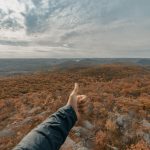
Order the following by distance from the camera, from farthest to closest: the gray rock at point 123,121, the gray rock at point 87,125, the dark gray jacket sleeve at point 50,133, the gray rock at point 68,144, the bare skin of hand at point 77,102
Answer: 1. the gray rock at point 123,121
2. the gray rock at point 87,125
3. the gray rock at point 68,144
4. the bare skin of hand at point 77,102
5. the dark gray jacket sleeve at point 50,133

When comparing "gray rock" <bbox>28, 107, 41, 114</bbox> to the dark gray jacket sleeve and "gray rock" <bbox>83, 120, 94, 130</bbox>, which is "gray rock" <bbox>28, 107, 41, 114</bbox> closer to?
"gray rock" <bbox>83, 120, 94, 130</bbox>

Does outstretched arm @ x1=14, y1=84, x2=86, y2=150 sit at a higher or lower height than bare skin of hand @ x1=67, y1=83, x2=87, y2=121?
lower

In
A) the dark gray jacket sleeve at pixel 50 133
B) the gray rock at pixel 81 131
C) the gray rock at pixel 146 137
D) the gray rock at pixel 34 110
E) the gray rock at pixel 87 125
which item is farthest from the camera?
the gray rock at pixel 34 110

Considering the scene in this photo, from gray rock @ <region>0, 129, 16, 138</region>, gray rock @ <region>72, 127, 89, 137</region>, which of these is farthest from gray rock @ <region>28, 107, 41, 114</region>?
gray rock @ <region>72, 127, 89, 137</region>

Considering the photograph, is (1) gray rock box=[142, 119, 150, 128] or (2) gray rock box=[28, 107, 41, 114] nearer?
(1) gray rock box=[142, 119, 150, 128]

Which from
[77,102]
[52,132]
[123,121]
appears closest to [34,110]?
[123,121]

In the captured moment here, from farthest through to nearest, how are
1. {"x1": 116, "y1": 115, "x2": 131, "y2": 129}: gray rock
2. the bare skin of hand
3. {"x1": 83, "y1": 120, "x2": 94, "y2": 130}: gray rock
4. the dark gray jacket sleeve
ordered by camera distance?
{"x1": 116, "y1": 115, "x2": 131, "y2": 129}: gray rock, {"x1": 83, "y1": 120, "x2": 94, "y2": 130}: gray rock, the bare skin of hand, the dark gray jacket sleeve

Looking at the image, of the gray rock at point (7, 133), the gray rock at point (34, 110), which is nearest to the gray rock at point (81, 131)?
the gray rock at point (7, 133)

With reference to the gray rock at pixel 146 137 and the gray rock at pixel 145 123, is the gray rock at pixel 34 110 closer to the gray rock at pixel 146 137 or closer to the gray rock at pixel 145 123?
the gray rock at pixel 145 123
